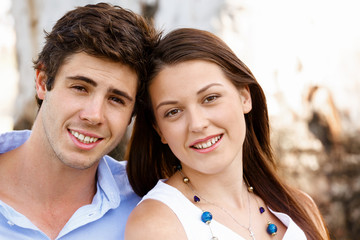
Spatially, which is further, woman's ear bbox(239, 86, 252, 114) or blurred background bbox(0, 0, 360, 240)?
blurred background bbox(0, 0, 360, 240)

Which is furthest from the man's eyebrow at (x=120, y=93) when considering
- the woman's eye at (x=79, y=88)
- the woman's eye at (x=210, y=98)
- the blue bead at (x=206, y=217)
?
the blue bead at (x=206, y=217)

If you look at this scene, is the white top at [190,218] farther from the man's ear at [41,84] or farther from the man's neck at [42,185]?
the man's ear at [41,84]

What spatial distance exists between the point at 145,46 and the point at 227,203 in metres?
0.91

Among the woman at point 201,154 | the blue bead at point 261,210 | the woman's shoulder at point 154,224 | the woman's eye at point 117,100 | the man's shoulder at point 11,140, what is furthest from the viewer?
the man's shoulder at point 11,140

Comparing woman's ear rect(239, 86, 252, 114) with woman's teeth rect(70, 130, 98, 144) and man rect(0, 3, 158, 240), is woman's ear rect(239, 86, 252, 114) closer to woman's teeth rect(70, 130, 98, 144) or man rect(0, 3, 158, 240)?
man rect(0, 3, 158, 240)

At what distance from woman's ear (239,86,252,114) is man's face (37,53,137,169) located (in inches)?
21.8

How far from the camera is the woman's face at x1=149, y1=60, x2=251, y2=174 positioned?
2.10 meters

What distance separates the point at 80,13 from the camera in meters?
2.35

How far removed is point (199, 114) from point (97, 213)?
738 mm

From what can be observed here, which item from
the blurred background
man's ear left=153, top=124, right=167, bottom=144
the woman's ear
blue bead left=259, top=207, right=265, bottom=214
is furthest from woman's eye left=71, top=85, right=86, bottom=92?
the blurred background

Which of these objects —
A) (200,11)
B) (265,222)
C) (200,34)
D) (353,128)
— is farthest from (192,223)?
(353,128)

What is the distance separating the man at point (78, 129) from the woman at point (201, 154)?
0.49 feet

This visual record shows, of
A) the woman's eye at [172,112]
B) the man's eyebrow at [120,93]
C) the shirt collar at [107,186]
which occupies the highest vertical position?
the man's eyebrow at [120,93]

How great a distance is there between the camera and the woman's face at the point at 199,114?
2.10m
